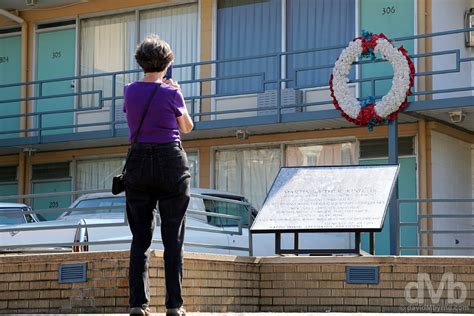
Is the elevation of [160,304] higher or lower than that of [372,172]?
lower

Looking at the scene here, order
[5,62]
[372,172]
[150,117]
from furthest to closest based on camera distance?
[5,62] < [372,172] < [150,117]

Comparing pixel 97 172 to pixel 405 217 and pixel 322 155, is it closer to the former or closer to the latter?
pixel 322 155

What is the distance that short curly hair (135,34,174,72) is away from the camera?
6570 millimetres

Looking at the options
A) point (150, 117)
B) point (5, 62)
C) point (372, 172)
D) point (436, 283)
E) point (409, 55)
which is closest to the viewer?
point (150, 117)

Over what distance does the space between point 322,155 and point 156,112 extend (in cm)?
1142

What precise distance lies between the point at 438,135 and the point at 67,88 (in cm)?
740

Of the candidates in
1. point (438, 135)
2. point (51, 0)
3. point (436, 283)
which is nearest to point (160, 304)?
point (436, 283)

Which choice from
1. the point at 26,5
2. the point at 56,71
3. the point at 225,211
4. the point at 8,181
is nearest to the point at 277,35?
the point at 225,211

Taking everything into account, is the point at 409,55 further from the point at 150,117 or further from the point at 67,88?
the point at 150,117

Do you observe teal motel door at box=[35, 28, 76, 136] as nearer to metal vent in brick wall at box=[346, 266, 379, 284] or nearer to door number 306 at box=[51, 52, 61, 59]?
door number 306 at box=[51, 52, 61, 59]

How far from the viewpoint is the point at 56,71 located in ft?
67.7

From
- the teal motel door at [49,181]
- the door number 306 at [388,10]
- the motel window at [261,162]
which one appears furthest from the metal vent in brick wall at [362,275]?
the teal motel door at [49,181]

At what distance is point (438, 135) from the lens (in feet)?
56.4

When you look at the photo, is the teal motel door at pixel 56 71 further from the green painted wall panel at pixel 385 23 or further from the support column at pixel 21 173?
the green painted wall panel at pixel 385 23
